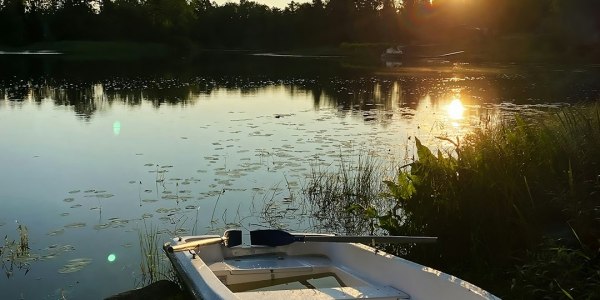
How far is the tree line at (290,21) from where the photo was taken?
70688mm

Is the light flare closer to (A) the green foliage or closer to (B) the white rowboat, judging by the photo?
(B) the white rowboat

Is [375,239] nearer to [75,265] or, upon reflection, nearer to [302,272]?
[302,272]

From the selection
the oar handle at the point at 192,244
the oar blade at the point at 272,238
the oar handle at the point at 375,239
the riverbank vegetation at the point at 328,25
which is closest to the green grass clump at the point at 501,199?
the oar handle at the point at 375,239

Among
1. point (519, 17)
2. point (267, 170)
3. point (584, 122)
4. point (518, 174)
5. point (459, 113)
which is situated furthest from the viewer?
point (519, 17)

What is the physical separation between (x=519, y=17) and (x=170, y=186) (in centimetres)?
6903

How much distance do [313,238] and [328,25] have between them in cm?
9350

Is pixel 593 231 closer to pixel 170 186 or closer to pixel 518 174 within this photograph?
pixel 518 174

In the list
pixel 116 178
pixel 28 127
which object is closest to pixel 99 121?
pixel 28 127

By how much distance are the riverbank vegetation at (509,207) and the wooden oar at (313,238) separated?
0.79m

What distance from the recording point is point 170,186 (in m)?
10.5

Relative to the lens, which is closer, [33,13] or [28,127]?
[28,127]

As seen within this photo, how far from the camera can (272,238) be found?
20.7ft

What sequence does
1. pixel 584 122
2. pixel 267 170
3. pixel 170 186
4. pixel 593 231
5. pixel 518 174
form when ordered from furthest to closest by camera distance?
pixel 267 170, pixel 170 186, pixel 584 122, pixel 518 174, pixel 593 231

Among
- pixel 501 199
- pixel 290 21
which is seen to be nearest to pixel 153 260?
pixel 501 199
